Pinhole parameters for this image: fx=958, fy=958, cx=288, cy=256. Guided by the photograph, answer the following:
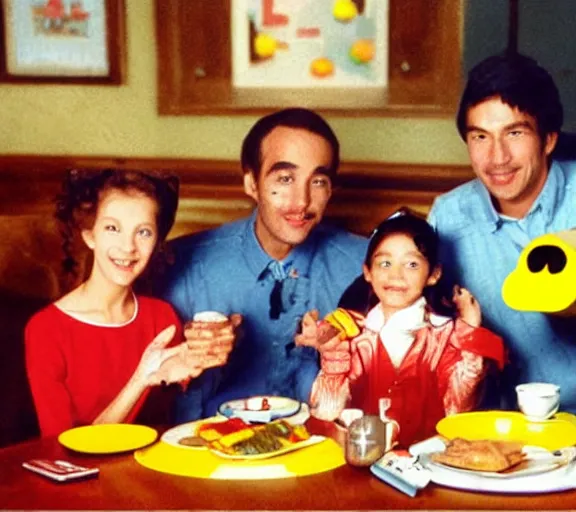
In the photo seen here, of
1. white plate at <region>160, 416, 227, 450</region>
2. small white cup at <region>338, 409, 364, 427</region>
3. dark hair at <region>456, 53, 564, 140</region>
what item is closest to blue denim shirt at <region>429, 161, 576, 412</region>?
dark hair at <region>456, 53, 564, 140</region>

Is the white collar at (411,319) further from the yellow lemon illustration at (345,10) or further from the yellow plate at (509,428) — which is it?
the yellow lemon illustration at (345,10)

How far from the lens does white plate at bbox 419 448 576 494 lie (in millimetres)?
1490

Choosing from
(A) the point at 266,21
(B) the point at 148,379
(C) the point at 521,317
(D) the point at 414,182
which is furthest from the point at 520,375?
(A) the point at 266,21

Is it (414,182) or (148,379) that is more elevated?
(414,182)

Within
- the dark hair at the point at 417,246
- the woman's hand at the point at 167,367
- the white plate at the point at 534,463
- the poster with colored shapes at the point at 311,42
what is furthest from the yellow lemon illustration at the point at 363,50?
the white plate at the point at 534,463

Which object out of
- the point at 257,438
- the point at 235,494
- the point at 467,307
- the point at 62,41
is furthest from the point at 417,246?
the point at 62,41

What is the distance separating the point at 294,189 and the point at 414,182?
0.24m

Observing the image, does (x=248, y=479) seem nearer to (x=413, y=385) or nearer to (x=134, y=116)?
(x=413, y=385)

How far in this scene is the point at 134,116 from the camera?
1.89 meters

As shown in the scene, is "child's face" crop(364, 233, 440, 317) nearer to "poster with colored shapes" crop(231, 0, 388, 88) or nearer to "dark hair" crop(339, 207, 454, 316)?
"dark hair" crop(339, 207, 454, 316)

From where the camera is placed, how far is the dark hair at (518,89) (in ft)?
5.98

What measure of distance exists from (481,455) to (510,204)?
0.56 m

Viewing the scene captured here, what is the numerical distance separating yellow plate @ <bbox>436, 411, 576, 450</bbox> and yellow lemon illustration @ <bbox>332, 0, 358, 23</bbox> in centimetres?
78

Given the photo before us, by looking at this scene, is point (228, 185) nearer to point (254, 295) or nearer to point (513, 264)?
point (254, 295)
